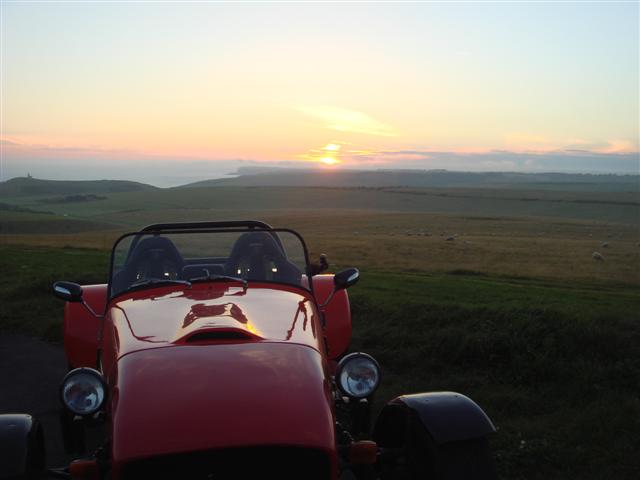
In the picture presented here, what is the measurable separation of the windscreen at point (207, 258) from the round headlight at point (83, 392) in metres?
1.27

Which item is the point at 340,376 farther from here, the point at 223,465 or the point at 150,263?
the point at 150,263

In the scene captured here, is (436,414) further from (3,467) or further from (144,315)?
(3,467)

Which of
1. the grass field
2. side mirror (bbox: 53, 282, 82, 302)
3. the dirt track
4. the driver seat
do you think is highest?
the driver seat

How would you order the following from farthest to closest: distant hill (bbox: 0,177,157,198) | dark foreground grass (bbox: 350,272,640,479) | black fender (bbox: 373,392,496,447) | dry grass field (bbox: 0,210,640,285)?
distant hill (bbox: 0,177,157,198)
dry grass field (bbox: 0,210,640,285)
dark foreground grass (bbox: 350,272,640,479)
black fender (bbox: 373,392,496,447)

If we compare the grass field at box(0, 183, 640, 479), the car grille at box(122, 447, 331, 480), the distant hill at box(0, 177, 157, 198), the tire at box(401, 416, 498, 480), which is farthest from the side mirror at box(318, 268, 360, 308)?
the distant hill at box(0, 177, 157, 198)

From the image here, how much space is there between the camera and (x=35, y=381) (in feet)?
25.6

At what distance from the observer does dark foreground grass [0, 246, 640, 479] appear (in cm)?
542

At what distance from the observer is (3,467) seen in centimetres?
343

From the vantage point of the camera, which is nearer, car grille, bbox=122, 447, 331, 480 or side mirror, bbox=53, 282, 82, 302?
car grille, bbox=122, 447, 331, 480

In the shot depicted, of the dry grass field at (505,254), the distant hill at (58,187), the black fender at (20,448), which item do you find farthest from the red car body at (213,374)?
the distant hill at (58,187)

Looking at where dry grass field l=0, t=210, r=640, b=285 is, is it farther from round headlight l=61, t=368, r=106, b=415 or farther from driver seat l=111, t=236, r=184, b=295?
round headlight l=61, t=368, r=106, b=415

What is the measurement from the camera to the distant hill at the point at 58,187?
156625 millimetres

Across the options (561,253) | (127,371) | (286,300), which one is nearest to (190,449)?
(127,371)

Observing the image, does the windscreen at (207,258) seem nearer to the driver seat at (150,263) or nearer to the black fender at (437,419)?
the driver seat at (150,263)
